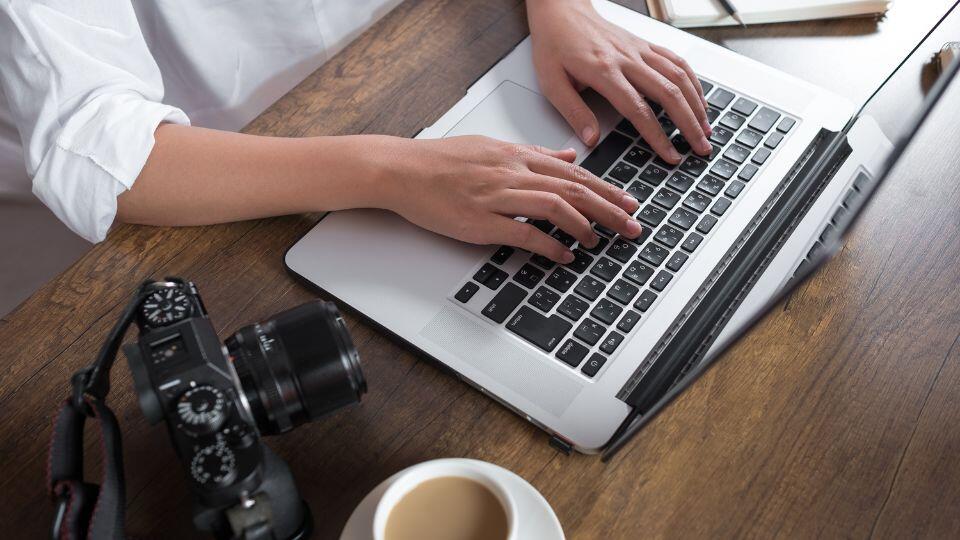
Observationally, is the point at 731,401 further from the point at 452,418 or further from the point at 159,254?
the point at 159,254

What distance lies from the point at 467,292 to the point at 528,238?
64 mm

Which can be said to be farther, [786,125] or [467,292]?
[786,125]

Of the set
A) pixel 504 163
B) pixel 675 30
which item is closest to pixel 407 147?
pixel 504 163

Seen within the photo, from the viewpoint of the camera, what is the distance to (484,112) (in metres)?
0.75

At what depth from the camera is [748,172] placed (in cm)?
70

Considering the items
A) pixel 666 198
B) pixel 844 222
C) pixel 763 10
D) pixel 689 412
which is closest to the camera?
pixel 844 222

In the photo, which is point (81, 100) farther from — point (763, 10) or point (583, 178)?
point (763, 10)

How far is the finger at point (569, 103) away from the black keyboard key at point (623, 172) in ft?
0.11

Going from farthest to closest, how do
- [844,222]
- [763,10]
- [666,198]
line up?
[763,10] < [666,198] < [844,222]

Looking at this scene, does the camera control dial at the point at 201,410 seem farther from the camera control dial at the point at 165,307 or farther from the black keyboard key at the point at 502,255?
the black keyboard key at the point at 502,255

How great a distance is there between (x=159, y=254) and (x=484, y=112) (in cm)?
31

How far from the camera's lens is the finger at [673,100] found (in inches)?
27.8

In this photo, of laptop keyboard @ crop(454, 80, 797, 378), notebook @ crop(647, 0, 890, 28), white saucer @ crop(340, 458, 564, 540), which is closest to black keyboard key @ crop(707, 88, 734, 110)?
laptop keyboard @ crop(454, 80, 797, 378)

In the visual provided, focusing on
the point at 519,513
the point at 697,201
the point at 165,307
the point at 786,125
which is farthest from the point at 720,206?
the point at 165,307
